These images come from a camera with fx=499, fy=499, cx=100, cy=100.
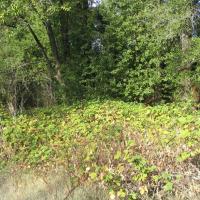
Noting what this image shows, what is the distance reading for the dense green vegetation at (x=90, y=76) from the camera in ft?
31.1

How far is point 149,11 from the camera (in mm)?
17891

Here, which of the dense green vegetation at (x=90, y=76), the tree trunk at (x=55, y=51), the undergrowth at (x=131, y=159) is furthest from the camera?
the tree trunk at (x=55, y=51)

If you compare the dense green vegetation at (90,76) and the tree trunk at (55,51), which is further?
the tree trunk at (55,51)

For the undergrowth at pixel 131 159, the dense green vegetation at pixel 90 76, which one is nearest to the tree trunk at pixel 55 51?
the dense green vegetation at pixel 90 76

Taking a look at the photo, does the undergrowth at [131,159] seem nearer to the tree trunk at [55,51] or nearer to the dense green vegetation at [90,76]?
the dense green vegetation at [90,76]

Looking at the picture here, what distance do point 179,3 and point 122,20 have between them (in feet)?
11.3

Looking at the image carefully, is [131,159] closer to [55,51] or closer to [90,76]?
[90,76]

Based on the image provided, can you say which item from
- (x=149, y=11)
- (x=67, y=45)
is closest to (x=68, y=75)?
(x=67, y=45)

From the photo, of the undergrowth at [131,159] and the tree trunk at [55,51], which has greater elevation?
the tree trunk at [55,51]

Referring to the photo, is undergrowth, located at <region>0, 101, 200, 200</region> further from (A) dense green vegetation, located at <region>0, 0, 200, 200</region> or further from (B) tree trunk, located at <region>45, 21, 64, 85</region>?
(B) tree trunk, located at <region>45, 21, 64, 85</region>

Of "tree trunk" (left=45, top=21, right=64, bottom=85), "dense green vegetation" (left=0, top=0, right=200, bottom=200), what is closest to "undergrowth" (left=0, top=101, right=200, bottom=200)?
"dense green vegetation" (left=0, top=0, right=200, bottom=200)

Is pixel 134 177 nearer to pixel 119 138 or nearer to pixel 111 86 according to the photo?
pixel 119 138

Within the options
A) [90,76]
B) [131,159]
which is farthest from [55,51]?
[131,159]

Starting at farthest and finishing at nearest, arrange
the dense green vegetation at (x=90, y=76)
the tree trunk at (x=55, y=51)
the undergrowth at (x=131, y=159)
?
the tree trunk at (x=55, y=51)
the dense green vegetation at (x=90, y=76)
the undergrowth at (x=131, y=159)
